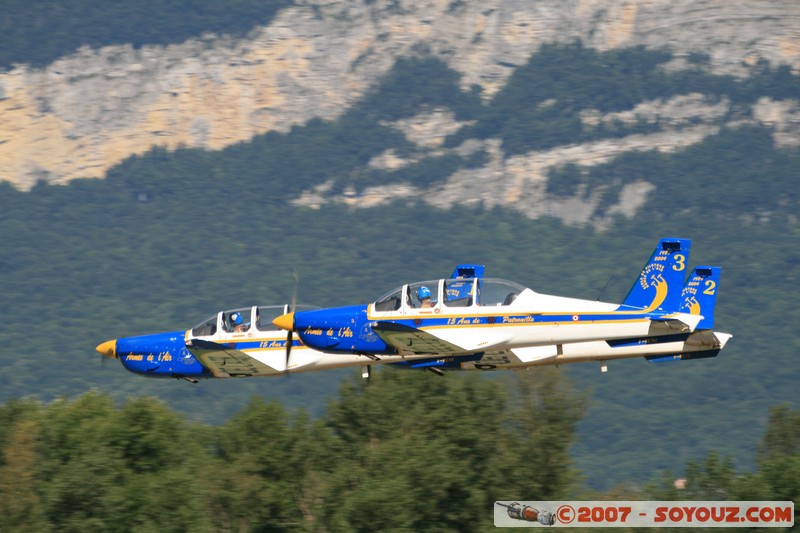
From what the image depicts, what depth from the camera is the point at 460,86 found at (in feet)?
481

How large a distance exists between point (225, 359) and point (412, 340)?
649 cm

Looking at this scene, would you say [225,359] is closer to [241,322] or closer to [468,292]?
[241,322]

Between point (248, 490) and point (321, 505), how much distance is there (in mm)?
2577

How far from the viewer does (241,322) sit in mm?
34531

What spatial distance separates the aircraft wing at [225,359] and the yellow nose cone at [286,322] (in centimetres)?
178

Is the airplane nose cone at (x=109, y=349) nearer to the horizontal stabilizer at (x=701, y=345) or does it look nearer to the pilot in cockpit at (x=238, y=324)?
the pilot in cockpit at (x=238, y=324)

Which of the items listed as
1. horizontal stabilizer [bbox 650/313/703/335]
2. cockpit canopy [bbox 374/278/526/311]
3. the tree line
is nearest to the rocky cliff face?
the tree line

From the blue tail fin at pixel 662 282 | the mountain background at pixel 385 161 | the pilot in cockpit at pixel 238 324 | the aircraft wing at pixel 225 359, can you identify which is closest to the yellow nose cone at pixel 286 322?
the aircraft wing at pixel 225 359

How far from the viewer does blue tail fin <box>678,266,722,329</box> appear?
31.6 meters

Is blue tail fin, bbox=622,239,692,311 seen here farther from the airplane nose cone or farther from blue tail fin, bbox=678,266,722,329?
the airplane nose cone

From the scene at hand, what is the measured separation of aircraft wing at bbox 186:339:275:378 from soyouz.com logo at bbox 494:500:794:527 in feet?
Result: 29.8

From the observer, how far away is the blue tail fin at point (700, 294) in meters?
31.6

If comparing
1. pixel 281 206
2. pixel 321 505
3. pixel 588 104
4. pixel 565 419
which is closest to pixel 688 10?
pixel 588 104

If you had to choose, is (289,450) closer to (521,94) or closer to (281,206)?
(281,206)
